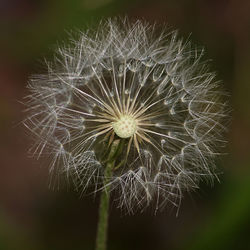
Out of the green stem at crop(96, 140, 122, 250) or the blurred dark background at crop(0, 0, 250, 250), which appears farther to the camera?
the blurred dark background at crop(0, 0, 250, 250)

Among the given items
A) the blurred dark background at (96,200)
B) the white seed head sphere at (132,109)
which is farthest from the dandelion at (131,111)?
the blurred dark background at (96,200)

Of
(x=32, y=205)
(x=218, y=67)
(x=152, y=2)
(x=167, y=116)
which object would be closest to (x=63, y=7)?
(x=152, y=2)

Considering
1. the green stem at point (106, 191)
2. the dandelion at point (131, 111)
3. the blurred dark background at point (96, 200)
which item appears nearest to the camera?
the green stem at point (106, 191)

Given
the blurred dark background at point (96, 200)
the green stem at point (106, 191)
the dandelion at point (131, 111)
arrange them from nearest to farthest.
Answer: the green stem at point (106, 191), the dandelion at point (131, 111), the blurred dark background at point (96, 200)

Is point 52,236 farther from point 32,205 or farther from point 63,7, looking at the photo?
point 63,7

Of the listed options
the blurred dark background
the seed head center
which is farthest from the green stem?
the blurred dark background

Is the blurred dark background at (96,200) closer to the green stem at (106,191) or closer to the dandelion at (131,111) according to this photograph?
the dandelion at (131,111)

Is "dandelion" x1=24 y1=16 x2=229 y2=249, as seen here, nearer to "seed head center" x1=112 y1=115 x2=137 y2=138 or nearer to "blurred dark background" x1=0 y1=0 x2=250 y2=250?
"seed head center" x1=112 y1=115 x2=137 y2=138
